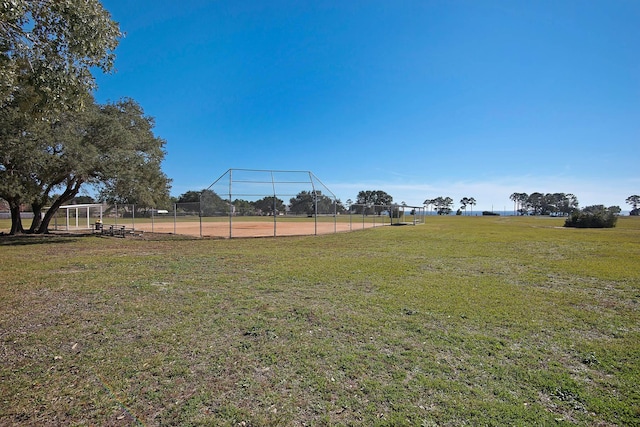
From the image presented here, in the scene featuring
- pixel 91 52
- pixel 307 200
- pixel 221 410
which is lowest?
pixel 221 410

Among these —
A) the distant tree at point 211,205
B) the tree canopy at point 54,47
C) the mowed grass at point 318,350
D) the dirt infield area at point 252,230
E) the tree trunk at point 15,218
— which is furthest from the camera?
the dirt infield area at point 252,230

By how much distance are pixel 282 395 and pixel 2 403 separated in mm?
2222

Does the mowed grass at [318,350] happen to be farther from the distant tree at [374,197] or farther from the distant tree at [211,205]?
the distant tree at [374,197]

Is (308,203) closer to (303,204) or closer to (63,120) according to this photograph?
(303,204)

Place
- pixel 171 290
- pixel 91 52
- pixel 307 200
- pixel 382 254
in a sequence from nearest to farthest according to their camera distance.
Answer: pixel 91 52
pixel 171 290
pixel 382 254
pixel 307 200

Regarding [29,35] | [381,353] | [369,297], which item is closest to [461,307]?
[369,297]

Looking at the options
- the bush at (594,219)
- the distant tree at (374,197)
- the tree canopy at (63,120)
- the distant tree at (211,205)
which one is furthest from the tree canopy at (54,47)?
the distant tree at (374,197)

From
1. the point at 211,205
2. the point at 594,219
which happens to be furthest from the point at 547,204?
the point at 211,205

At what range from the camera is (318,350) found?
3.65m

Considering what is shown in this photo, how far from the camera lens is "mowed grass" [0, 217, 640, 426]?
2596 mm

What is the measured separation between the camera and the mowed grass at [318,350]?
8.52 ft

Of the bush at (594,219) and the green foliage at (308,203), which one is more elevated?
the green foliage at (308,203)

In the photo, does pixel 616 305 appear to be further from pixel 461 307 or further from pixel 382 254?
pixel 382 254

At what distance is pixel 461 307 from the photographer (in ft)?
17.1
